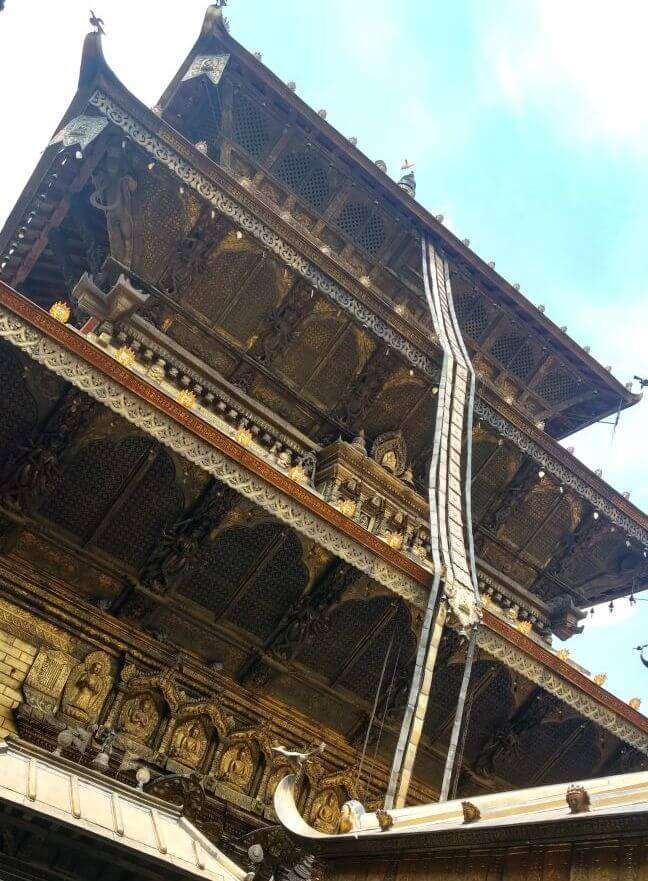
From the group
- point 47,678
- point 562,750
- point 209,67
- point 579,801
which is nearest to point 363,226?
point 209,67

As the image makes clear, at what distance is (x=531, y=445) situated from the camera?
15875mm

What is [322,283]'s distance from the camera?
14.2m

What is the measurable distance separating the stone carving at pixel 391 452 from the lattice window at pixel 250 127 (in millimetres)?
6370

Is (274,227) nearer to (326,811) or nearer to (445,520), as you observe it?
(445,520)

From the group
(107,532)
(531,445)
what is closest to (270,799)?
(107,532)

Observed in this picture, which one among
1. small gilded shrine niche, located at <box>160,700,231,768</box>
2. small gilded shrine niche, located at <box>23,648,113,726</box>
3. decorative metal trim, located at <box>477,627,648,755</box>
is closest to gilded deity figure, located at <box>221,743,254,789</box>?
small gilded shrine niche, located at <box>160,700,231,768</box>

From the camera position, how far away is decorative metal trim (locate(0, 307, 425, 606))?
947cm

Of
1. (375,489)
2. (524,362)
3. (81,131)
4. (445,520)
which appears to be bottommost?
(445,520)

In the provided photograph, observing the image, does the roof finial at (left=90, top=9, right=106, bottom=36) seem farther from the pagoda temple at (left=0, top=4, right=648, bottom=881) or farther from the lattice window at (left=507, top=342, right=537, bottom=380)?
the lattice window at (left=507, top=342, right=537, bottom=380)

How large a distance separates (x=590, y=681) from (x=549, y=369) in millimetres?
8266

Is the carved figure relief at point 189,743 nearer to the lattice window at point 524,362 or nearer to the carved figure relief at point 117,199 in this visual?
the carved figure relief at point 117,199

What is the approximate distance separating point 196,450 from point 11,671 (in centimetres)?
320

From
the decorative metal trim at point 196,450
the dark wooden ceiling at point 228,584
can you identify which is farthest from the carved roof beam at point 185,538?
the decorative metal trim at point 196,450

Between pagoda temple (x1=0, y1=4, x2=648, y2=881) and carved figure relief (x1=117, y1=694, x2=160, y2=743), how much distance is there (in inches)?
1.1
